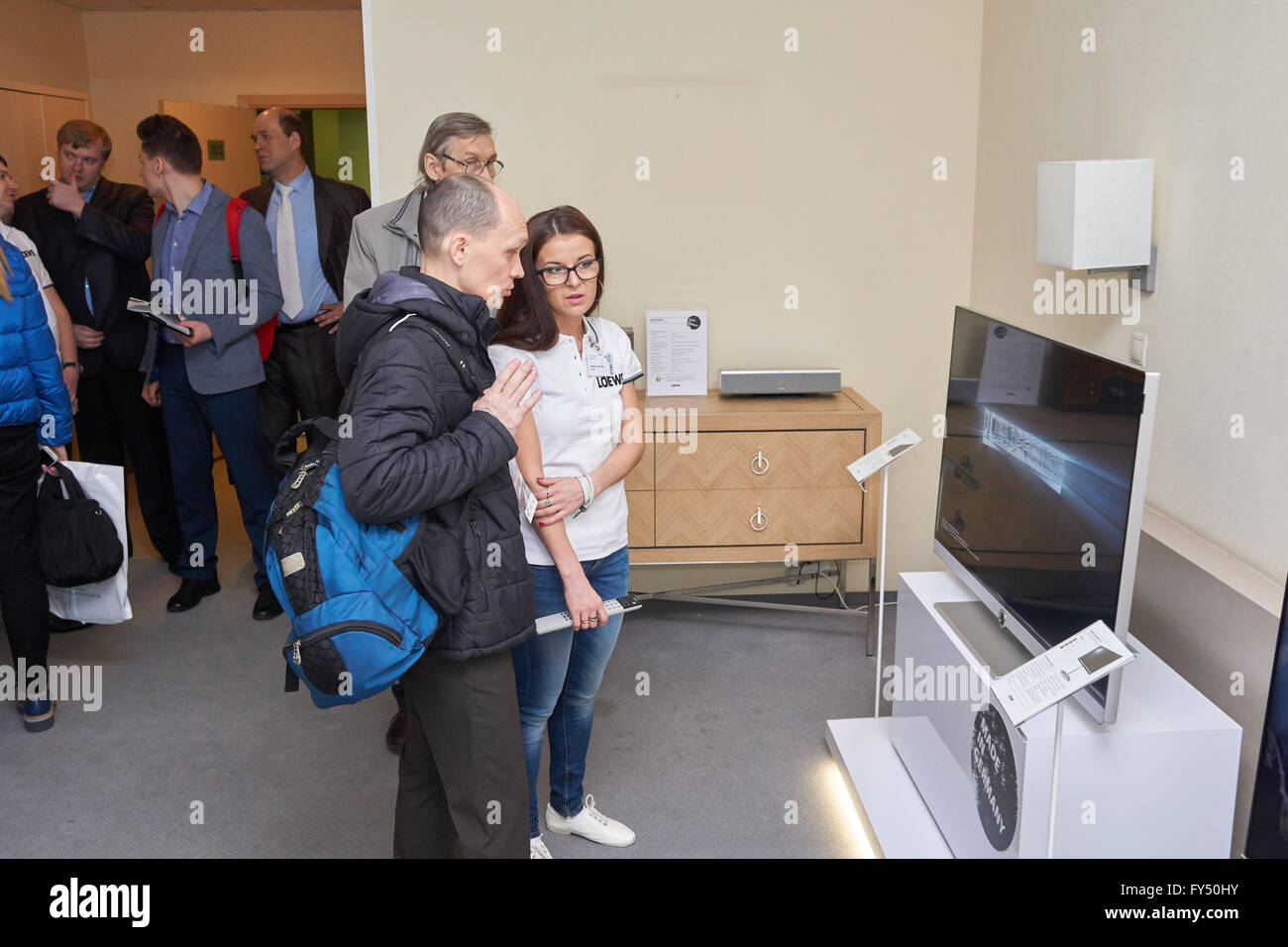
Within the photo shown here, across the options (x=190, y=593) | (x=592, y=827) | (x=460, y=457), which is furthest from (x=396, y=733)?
(x=460, y=457)

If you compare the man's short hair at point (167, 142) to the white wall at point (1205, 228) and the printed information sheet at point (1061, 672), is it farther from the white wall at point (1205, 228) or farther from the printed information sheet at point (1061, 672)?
the printed information sheet at point (1061, 672)

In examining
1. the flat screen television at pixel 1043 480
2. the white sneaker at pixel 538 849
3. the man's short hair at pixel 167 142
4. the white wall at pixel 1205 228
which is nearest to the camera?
the flat screen television at pixel 1043 480

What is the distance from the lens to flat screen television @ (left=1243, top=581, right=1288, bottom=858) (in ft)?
5.83

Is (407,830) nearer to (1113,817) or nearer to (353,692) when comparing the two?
(353,692)

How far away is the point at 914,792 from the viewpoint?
2977mm

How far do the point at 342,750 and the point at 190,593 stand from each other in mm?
1566

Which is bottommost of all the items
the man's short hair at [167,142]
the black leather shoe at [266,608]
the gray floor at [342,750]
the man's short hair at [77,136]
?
the gray floor at [342,750]

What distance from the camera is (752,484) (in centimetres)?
408

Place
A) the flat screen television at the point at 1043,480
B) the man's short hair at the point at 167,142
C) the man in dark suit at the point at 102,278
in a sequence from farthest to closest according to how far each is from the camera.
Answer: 1. the man in dark suit at the point at 102,278
2. the man's short hair at the point at 167,142
3. the flat screen television at the point at 1043,480

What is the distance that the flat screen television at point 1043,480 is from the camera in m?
2.13

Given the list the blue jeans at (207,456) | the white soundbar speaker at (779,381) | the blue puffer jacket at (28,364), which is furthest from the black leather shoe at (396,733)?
the white soundbar speaker at (779,381)

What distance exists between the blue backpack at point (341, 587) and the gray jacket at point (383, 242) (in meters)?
1.19
